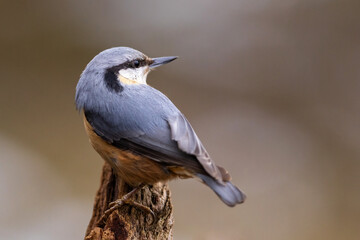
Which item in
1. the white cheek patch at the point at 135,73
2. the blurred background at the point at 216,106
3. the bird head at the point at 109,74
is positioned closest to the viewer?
the bird head at the point at 109,74

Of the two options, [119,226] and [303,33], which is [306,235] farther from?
[303,33]

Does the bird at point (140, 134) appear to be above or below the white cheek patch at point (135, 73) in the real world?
below

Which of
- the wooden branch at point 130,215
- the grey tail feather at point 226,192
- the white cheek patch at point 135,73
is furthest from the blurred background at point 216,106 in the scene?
the grey tail feather at point 226,192

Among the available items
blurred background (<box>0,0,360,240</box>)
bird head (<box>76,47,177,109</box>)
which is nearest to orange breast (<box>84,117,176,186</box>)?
bird head (<box>76,47,177,109</box>)

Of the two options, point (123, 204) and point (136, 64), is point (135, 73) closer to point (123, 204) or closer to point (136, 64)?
point (136, 64)

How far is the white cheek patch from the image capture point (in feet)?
10.9

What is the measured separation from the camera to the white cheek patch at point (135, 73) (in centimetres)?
334

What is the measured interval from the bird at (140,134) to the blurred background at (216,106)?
5.76ft

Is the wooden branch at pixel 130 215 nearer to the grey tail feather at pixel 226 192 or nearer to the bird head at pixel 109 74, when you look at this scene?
the grey tail feather at pixel 226 192

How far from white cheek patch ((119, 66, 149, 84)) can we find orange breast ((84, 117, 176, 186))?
45 centimetres

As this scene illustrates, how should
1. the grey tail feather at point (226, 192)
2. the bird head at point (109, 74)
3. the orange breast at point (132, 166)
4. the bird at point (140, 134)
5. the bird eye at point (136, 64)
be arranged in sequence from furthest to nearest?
the bird eye at point (136, 64), the bird head at point (109, 74), the orange breast at point (132, 166), the bird at point (140, 134), the grey tail feather at point (226, 192)

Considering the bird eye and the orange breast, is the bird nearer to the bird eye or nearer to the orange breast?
the orange breast

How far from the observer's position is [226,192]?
2.71m

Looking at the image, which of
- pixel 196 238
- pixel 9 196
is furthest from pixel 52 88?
pixel 196 238
